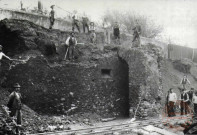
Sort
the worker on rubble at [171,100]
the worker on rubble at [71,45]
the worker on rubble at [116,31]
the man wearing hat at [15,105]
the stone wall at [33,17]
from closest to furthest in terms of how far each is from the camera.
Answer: the man wearing hat at [15,105] < the worker on rubble at [171,100] < the worker on rubble at [71,45] < the stone wall at [33,17] < the worker on rubble at [116,31]

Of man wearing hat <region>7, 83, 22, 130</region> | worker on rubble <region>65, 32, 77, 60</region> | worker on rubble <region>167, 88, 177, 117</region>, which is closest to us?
man wearing hat <region>7, 83, 22, 130</region>

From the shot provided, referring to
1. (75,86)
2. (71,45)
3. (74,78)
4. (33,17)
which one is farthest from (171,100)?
(33,17)

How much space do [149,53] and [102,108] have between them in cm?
415

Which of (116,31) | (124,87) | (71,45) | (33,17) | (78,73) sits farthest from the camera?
(33,17)

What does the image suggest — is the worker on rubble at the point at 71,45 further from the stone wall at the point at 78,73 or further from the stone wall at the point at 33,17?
the stone wall at the point at 33,17

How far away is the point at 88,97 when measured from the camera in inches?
420

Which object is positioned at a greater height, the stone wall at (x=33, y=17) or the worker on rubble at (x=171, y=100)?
the stone wall at (x=33, y=17)

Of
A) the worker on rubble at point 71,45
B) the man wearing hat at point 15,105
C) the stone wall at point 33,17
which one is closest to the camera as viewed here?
the man wearing hat at point 15,105

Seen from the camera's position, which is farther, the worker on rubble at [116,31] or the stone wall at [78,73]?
the worker on rubble at [116,31]

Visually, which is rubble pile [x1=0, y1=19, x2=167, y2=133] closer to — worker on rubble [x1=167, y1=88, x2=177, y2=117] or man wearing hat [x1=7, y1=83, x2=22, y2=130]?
worker on rubble [x1=167, y1=88, x2=177, y2=117]

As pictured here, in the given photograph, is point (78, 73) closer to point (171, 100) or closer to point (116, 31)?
point (171, 100)

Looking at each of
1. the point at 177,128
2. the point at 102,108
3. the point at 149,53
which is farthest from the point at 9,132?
the point at 149,53

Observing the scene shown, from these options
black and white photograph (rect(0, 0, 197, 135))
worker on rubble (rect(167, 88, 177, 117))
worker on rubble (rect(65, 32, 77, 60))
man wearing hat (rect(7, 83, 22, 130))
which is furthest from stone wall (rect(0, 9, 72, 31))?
worker on rubble (rect(167, 88, 177, 117))

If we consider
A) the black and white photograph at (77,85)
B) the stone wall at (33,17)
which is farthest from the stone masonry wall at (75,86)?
the stone wall at (33,17)
